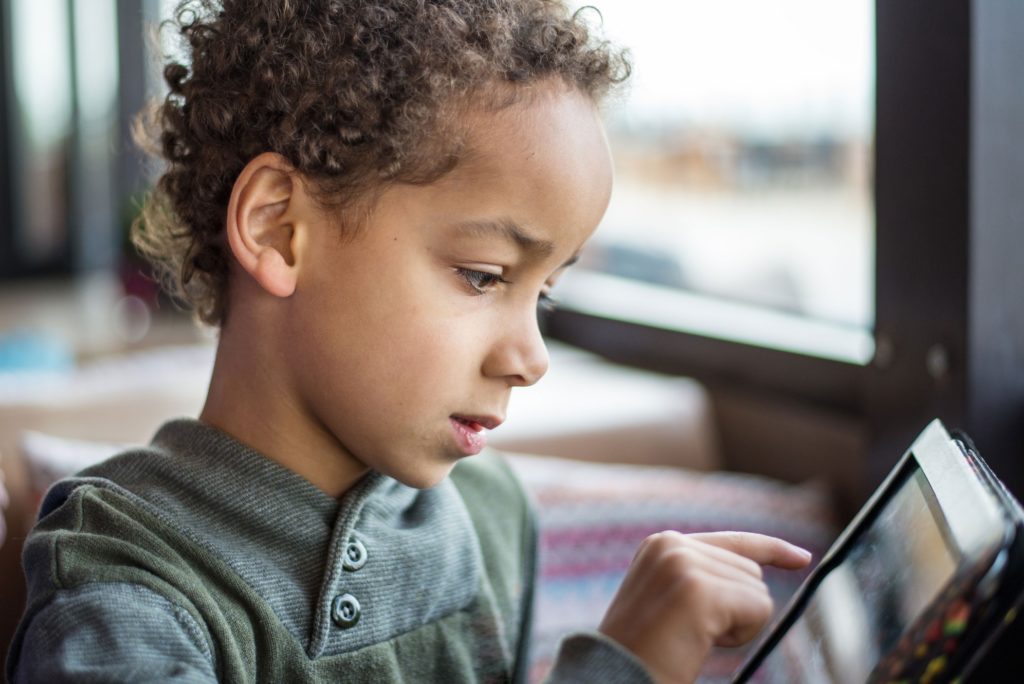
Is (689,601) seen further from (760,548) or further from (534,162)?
(534,162)

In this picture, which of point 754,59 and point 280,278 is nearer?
point 280,278

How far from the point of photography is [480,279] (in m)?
0.76

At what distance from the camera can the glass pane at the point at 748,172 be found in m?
1.67

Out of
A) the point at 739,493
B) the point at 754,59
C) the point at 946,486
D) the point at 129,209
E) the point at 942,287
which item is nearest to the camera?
the point at 946,486

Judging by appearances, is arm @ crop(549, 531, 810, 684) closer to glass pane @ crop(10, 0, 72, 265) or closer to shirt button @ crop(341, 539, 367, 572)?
shirt button @ crop(341, 539, 367, 572)

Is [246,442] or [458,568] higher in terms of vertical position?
[246,442]

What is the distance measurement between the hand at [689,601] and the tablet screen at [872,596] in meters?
0.03

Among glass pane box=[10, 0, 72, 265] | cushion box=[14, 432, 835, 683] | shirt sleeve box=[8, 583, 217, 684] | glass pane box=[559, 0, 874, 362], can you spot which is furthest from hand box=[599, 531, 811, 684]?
glass pane box=[10, 0, 72, 265]

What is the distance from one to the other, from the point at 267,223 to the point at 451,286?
140 millimetres

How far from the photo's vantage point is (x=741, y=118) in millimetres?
1909

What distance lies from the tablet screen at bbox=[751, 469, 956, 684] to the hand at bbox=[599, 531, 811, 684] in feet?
0.09

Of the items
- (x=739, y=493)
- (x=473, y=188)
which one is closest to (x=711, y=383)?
(x=739, y=493)

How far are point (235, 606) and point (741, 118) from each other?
1378 millimetres

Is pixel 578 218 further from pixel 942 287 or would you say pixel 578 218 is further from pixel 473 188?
pixel 942 287
